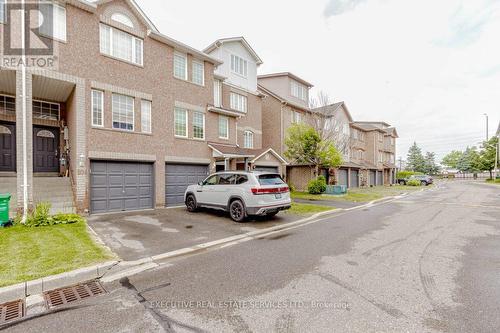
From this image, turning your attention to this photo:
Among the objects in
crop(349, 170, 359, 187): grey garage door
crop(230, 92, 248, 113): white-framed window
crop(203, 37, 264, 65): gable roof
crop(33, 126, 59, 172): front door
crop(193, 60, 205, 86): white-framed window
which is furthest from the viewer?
crop(349, 170, 359, 187): grey garage door

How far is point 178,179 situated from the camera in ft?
48.2

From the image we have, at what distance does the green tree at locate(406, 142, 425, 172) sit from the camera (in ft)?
257

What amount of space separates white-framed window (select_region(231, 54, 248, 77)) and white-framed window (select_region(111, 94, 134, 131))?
10417mm

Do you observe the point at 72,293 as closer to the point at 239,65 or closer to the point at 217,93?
the point at 217,93

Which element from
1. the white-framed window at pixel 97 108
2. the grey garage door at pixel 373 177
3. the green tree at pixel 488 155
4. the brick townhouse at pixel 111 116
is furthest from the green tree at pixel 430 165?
the white-framed window at pixel 97 108

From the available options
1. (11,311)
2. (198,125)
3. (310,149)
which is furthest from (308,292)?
(310,149)

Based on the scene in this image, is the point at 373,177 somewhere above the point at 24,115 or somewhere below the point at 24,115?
below

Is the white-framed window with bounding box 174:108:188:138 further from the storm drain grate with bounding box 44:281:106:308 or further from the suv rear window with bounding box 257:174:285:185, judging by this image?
the storm drain grate with bounding box 44:281:106:308

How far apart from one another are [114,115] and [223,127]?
7322 mm

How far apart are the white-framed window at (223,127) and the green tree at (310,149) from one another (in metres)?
6.13

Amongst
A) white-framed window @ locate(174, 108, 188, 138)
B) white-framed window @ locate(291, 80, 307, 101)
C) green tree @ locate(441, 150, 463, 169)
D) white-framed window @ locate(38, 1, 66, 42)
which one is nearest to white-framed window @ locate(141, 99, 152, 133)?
white-framed window @ locate(174, 108, 188, 138)

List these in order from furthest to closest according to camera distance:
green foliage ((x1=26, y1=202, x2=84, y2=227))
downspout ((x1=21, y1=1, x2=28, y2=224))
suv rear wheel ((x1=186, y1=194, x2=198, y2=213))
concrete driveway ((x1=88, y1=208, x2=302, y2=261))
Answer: suv rear wheel ((x1=186, y1=194, x2=198, y2=213)), downspout ((x1=21, y1=1, x2=28, y2=224)), green foliage ((x1=26, y1=202, x2=84, y2=227)), concrete driveway ((x1=88, y1=208, x2=302, y2=261))

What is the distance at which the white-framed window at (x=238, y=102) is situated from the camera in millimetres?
20547

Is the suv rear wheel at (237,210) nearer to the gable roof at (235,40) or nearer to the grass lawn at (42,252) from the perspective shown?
the grass lawn at (42,252)
